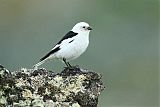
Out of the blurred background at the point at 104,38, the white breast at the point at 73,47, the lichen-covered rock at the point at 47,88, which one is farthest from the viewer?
the blurred background at the point at 104,38

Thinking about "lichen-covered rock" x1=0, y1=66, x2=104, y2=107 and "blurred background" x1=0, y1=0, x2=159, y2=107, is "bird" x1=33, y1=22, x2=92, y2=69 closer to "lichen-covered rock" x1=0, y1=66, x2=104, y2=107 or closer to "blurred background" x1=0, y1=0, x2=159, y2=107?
"blurred background" x1=0, y1=0, x2=159, y2=107

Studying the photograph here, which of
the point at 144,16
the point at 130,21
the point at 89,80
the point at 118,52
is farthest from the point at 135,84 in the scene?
the point at 89,80

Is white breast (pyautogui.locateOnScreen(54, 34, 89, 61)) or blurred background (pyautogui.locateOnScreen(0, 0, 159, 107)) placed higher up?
blurred background (pyautogui.locateOnScreen(0, 0, 159, 107))

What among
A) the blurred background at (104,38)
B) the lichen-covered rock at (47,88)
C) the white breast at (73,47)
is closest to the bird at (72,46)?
the white breast at (73,47)

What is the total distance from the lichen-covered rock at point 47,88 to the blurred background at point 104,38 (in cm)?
516

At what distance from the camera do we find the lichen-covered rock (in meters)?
5.70

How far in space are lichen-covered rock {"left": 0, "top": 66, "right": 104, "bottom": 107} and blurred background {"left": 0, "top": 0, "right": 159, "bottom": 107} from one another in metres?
5.16

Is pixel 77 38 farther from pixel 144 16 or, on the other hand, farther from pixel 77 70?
pixel 144 16

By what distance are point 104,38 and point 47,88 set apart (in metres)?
17.2

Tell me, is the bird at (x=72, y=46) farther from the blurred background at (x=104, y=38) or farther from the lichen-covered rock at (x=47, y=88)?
the lichen-covered rock at (x=47, y=88)

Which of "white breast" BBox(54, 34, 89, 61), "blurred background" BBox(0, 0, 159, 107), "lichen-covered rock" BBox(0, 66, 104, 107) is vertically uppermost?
"blurred background" BBox(0, 0, 159, 107)

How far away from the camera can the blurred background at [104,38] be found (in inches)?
653

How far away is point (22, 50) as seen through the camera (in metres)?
21.1

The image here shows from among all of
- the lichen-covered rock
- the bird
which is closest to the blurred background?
the bird
